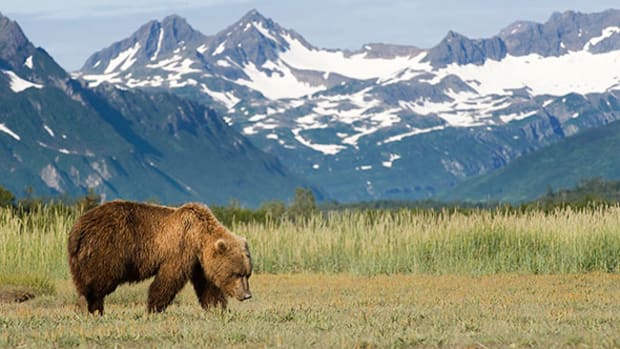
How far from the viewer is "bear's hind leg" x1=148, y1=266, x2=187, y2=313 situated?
13.8m

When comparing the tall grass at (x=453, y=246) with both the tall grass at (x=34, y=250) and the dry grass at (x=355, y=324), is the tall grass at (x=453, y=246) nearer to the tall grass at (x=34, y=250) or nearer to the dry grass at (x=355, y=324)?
the tall grass at (x=34, y=250)

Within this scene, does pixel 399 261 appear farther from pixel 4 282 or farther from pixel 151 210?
pixel 151 210

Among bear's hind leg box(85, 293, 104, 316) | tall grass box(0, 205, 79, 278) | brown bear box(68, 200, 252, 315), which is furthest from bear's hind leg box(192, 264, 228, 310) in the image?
tall grass box(0, 205, 79, 278)

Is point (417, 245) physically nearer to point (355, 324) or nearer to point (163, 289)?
point (163, 289)

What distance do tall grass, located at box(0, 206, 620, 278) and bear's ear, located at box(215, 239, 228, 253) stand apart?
430 inches

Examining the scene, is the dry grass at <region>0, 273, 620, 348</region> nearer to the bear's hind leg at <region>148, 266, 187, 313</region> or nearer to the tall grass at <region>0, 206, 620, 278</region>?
the bear's hind leg at <region>148, 266, 187, 313</region>

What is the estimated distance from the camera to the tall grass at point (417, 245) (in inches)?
1008

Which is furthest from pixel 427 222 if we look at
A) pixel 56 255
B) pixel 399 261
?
pixel 56 255

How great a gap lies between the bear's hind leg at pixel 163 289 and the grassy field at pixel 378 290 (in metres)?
0.20

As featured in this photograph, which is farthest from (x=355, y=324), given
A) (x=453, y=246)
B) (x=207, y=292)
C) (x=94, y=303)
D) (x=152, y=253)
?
(x=453, y=246)

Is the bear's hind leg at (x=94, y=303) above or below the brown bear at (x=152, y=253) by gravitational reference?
A: below

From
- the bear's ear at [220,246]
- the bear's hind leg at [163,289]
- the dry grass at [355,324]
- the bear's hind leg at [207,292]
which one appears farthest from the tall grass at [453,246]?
the bear's hind leg at [163,289]

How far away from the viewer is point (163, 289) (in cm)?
1383

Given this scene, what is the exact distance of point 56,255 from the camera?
25594 mm
